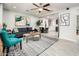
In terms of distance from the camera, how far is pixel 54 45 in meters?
3.33

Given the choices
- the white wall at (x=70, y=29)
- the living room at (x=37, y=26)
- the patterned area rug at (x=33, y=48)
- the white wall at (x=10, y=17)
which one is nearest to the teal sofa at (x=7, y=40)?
the living room at (x=37, y=26)

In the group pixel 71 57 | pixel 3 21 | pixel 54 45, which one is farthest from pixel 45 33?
pixel 3 21

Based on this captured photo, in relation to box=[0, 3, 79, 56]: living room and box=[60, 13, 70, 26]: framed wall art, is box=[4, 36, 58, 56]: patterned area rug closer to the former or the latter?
box=[0, 3, 79, 56]: living room

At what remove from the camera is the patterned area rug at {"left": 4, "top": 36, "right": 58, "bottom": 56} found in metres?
2.96

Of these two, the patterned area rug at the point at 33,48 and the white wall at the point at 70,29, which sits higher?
the white wall at the point at 70,29

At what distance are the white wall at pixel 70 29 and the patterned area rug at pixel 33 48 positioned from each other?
316 millimetres

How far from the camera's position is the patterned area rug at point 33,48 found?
2.96 meters

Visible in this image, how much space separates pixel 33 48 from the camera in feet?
10.3

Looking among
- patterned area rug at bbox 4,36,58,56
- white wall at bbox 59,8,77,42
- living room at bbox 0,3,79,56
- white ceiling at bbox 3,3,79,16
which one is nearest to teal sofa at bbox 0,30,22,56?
living room at bbox 0,3,79,56

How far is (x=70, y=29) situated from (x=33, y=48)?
109cm

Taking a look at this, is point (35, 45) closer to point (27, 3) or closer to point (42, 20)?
point (42, 20)

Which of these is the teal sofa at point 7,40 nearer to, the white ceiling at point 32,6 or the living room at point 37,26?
the living room at point 37,26

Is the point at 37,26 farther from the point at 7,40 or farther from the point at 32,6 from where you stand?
the point at 7,40

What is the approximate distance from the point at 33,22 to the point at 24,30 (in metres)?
0.30
